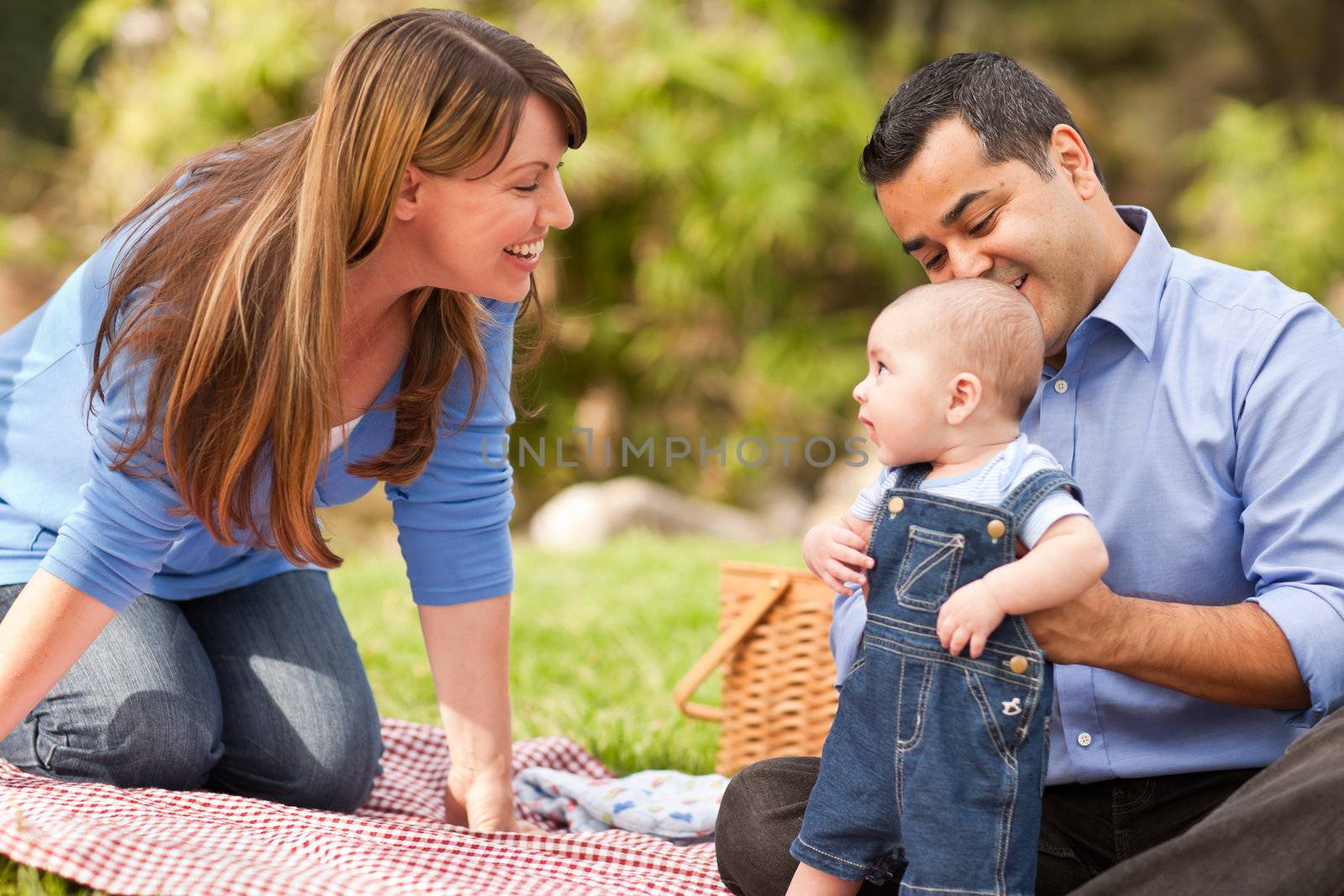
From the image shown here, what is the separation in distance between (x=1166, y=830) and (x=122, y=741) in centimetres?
176

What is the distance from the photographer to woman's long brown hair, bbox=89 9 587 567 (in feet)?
6.56

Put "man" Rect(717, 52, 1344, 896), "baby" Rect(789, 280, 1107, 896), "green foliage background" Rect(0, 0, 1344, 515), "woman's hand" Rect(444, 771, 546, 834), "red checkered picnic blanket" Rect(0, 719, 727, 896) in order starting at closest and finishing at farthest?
"baby" Rect(789, 280, 1107, 896)
"man" Rect(717, 52, 1344, 896)
"red checkered picnic blanket" Rect(0, 719, 727, 896)
"woman's hand" Rect(444, 771, 546, 834)
"green foliage background" Rect(0, 0, 1344, 515)

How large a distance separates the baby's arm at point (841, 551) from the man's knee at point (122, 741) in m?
1.27

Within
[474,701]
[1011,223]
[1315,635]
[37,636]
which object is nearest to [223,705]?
[474,701]

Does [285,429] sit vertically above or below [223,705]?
above

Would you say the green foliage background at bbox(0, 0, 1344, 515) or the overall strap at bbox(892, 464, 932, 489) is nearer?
the overall strap at bbox(892, 464, 932, 489)

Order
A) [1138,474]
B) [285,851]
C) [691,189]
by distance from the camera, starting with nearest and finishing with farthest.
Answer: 1. [1138,474]
2. [285,851]
3. [691,189]

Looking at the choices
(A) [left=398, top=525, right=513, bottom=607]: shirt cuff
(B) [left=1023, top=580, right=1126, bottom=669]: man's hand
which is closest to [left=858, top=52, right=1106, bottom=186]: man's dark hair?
(B) [left=1023, top=580, right=1126, bottom=669]: man's hand

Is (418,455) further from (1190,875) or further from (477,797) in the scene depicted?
(1190,875)

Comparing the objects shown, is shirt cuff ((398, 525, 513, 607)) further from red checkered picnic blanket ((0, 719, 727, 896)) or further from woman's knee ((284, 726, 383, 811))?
red checkered picnic blanket ((0, 719, 727, 896))

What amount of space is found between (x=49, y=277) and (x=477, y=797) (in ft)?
21.2

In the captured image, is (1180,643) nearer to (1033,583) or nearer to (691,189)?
(1033,583)

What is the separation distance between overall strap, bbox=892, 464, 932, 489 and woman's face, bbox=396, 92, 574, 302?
669 mm

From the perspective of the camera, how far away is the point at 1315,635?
1751mm
